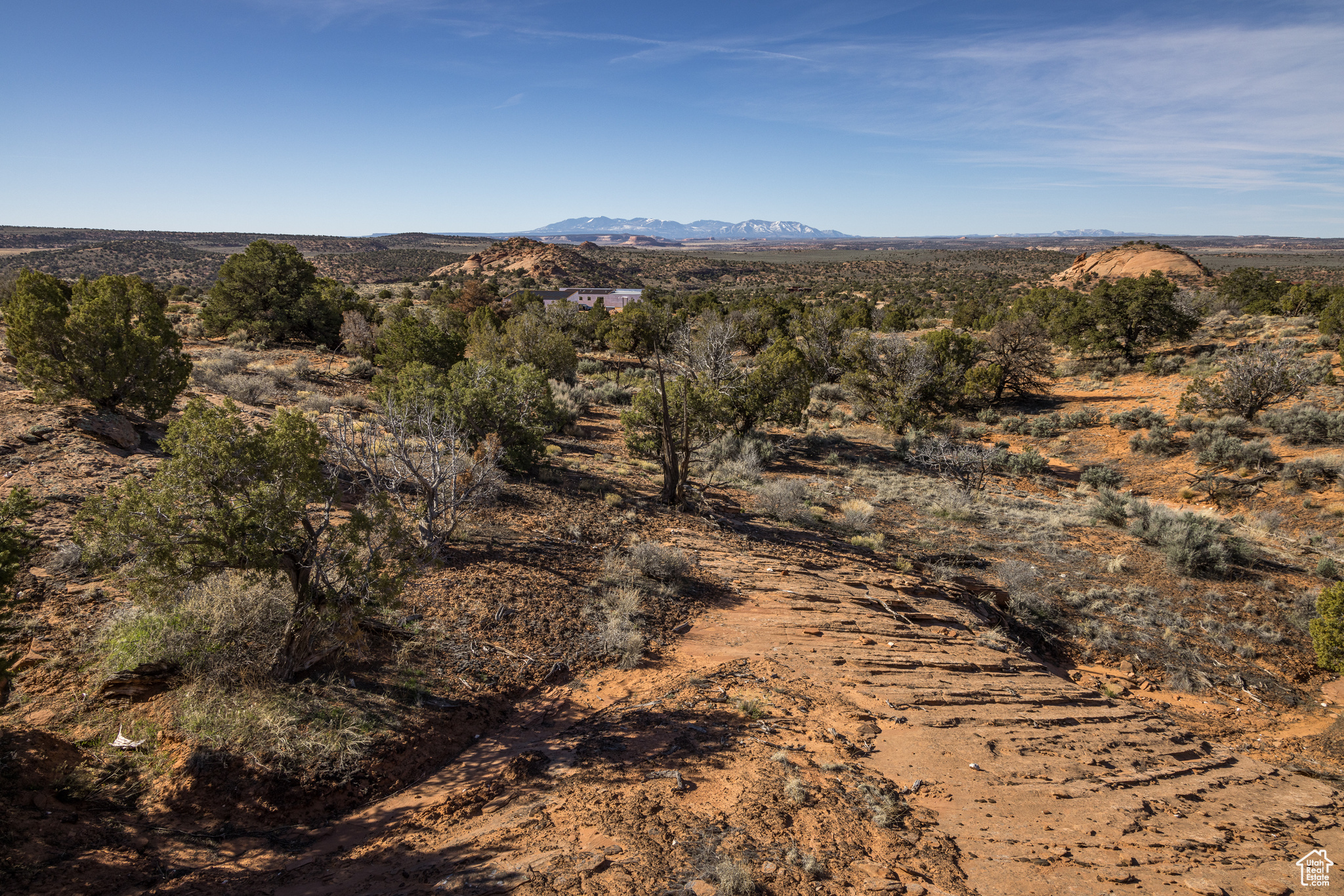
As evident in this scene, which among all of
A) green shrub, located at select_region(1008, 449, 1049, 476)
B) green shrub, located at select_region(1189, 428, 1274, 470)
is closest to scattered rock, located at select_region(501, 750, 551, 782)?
green shrub, located at select_region(1008, 449, 1049, 476)

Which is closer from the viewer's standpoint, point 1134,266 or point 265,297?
point 265,297

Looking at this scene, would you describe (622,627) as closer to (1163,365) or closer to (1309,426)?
(1309,426)

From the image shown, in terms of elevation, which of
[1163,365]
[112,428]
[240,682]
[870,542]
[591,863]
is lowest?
[870,542]

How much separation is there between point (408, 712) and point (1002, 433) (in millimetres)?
24220

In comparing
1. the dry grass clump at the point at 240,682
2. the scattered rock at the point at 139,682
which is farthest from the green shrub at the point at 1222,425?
the scattered rock at the point at 139,682

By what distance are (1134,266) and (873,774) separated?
3195 inches

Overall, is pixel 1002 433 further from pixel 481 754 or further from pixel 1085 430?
pixel 481 754

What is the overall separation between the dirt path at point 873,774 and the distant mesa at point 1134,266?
63.7m

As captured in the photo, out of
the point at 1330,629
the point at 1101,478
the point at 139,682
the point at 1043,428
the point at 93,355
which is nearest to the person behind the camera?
the point at 139,682

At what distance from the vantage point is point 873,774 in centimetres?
577

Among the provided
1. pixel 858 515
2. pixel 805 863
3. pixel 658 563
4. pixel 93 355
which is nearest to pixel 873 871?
pixel 805 863

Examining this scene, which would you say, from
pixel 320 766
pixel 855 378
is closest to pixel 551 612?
pixel 320 766

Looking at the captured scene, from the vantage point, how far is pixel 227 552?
5.51 m

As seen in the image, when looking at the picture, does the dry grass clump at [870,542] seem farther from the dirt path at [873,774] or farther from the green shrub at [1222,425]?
the green shrub at [1222,425]
